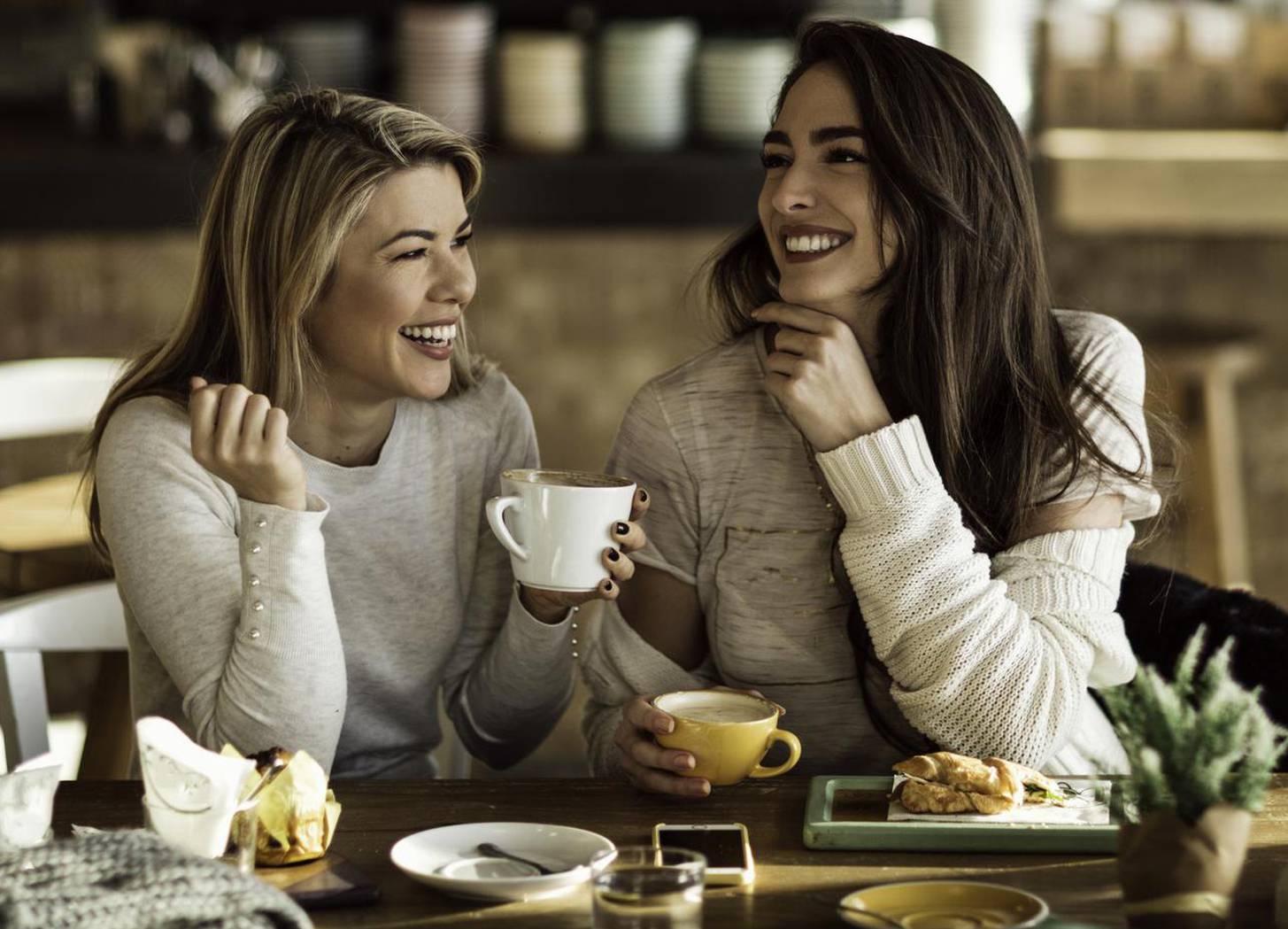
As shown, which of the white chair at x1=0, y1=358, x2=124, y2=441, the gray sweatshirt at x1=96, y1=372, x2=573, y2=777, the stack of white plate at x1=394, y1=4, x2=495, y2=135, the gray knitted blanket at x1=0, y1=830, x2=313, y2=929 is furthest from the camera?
the stack of white plate at x1=394, y1=4, x2=495, y2=135

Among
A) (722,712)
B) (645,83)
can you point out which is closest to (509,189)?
(645,83)

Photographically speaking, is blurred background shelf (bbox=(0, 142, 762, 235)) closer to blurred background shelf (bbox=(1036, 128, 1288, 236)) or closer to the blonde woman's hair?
blurred background shelf (bbox=(1036, 128, 1288, 236))

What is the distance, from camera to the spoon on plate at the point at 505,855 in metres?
1.19

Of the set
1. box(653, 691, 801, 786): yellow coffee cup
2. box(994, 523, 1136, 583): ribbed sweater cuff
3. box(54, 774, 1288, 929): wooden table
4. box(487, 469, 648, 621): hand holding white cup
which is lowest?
box(54, 774, 1288, 929): wooden table

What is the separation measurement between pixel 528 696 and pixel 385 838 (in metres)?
0.46

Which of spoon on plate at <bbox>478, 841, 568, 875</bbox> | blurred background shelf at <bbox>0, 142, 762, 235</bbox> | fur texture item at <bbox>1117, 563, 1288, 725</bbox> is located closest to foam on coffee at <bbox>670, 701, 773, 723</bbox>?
spoon on plate at <bbox>478, 841, 568, 875</bbox>

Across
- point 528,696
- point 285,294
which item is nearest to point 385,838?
point 528,696

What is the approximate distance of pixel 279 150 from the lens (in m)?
1.69

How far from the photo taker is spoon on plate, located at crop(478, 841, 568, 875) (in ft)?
3.89

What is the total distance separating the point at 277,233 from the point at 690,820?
77 centimetres

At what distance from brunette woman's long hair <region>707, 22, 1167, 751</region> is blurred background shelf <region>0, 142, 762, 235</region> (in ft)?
5.81

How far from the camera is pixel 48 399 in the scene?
9.49ft

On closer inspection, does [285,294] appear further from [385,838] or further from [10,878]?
[10,878]

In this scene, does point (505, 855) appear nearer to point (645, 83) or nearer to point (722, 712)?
point (722, 712)
